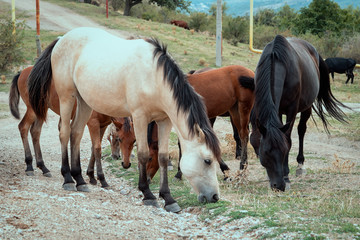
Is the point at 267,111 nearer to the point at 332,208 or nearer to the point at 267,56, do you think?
the point at 267,56

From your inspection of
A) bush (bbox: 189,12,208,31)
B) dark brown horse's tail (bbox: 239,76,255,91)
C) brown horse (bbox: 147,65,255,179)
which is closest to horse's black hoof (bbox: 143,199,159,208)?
brown horse (bbox: 147,65,255,179)

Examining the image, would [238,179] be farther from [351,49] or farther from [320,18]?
[320,18]

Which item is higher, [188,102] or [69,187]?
[188,102]

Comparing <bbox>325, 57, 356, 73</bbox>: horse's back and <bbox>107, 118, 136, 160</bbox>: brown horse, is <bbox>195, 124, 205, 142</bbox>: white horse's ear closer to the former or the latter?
<bbox>107, 118, 136, 160</bbox>: brown horse

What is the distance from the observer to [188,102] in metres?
5.62

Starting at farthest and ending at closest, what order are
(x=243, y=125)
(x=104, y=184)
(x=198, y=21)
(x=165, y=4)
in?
(x=198, y=21)
(x=165, y=4)
(x=243, y=125)
(x=104, y=184)

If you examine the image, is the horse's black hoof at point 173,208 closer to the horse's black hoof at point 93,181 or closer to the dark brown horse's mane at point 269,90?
the dark brown horse's mane at point 269,90

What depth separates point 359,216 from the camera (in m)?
4.89

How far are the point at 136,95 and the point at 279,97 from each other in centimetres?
225

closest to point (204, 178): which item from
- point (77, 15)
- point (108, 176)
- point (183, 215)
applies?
point (183, 215)

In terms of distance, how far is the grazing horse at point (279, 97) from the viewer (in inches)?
253

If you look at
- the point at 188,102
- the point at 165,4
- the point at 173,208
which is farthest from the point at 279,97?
the point at 165,4

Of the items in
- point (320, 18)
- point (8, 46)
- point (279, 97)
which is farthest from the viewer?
point (320, 18)

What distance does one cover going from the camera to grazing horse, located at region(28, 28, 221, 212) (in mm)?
5574
